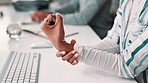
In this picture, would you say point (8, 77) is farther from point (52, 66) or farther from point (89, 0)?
point (89, 0)

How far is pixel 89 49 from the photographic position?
32.6 inches

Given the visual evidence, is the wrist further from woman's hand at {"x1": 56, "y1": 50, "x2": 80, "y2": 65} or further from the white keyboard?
the white keyboard

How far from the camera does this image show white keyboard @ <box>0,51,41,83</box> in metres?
0.73

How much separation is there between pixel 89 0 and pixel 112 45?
0.60 metres

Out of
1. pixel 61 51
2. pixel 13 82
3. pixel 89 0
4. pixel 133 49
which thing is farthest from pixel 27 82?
pixel 89 0

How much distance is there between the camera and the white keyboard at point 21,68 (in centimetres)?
73

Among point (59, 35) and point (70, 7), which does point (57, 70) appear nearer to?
point (59, 35)

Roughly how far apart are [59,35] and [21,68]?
211 millimetres

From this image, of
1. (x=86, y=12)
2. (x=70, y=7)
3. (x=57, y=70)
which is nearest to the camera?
(x=57, y=70)

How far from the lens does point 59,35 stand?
734mm

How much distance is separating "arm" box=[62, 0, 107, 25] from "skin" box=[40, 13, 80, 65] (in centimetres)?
79

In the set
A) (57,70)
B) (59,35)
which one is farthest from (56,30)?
(57,70)

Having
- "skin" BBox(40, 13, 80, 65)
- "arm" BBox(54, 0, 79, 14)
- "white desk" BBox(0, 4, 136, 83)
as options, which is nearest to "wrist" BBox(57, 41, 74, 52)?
"skin" BBox(40, 13, 80, 65)

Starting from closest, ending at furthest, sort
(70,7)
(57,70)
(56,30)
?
(56,30) < (57,70) < (70,7)
